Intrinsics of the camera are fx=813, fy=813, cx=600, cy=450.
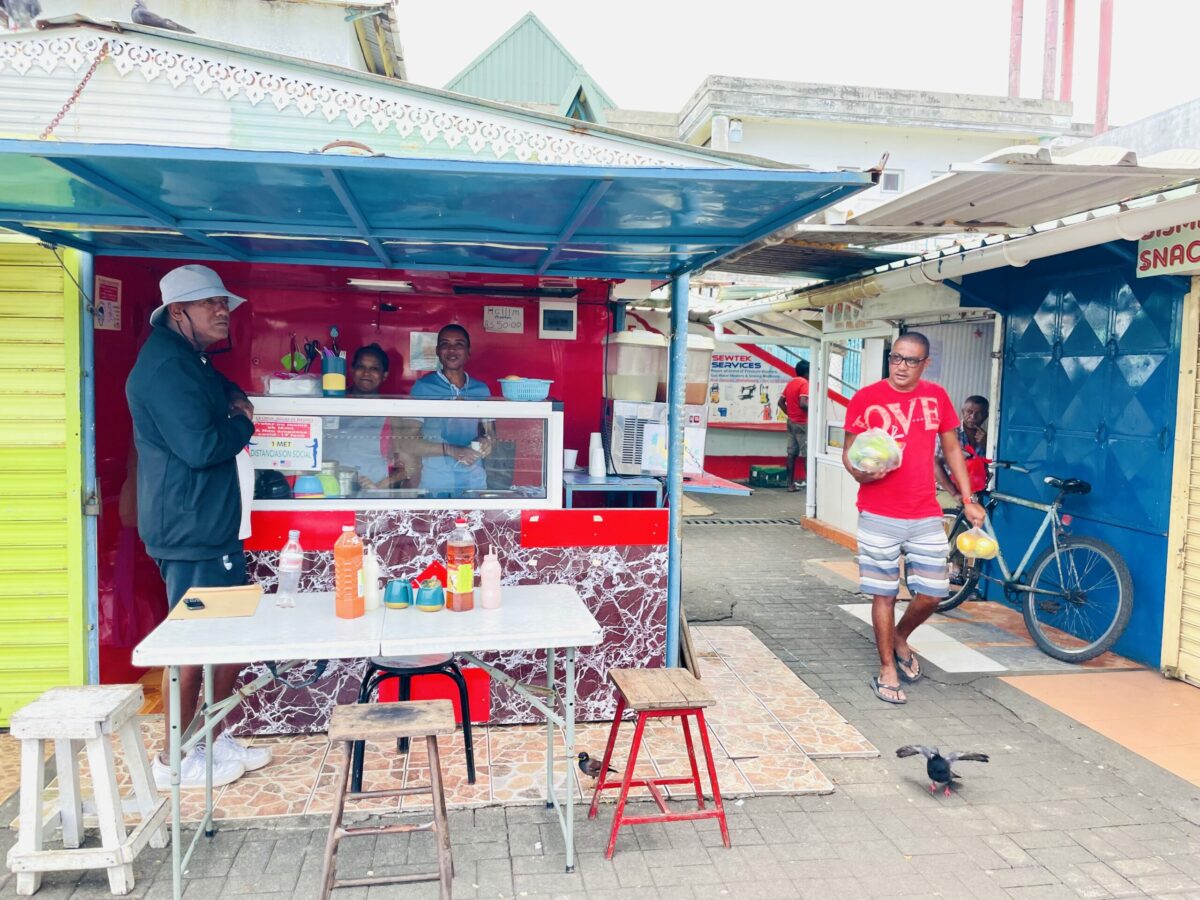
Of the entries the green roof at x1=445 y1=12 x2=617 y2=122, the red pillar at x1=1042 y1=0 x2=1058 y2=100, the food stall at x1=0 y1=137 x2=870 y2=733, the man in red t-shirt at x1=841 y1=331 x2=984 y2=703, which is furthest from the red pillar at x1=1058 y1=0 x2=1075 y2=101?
the food stall at x1=0 y1=137 x2=870 y2=733

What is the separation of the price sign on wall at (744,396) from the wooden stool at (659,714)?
1182cm

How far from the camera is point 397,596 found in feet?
10.9

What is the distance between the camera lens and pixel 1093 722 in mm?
4531

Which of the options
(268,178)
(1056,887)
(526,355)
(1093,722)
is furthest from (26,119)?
(1093,722)

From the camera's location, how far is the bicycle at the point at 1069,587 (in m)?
5.26

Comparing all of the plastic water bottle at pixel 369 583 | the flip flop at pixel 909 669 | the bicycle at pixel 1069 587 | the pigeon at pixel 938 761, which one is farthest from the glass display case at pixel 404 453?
the bicycle at pixel 1069 587

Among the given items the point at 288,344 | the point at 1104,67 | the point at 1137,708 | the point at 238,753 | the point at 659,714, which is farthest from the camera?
the point at 1104,67

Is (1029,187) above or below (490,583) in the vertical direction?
above

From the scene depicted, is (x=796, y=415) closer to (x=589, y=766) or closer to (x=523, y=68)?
(x=523, y=68)

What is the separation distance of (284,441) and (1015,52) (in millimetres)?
17102

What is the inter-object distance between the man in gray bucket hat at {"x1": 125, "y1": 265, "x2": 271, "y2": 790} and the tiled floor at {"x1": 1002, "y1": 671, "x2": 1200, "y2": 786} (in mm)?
4493

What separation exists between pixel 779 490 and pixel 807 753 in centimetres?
1054

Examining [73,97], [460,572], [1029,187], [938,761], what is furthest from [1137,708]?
[73,97]

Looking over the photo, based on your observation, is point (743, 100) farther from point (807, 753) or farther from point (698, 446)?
point (807, 753)
